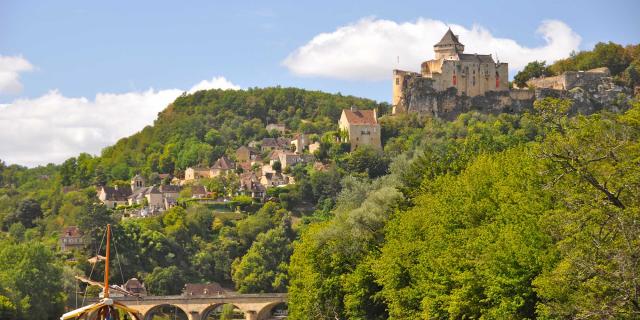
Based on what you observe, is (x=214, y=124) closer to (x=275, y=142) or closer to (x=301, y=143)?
(x=275, y=142)

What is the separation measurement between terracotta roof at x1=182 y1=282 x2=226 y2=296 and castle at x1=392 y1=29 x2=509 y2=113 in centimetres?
3715

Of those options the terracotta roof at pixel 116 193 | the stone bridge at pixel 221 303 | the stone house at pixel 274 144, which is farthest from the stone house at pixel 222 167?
the stone bridge at pixel 221 303

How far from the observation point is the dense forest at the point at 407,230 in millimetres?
31312

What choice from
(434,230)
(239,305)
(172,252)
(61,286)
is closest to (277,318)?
(239,305)

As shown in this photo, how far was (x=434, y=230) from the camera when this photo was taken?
46750mm

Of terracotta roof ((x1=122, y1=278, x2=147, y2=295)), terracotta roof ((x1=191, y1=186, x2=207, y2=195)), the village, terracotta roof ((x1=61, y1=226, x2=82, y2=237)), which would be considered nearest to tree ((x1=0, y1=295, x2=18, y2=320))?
terracotta roof ((x1=122, y1=278, x2=147, y2=295))

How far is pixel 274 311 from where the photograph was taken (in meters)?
101

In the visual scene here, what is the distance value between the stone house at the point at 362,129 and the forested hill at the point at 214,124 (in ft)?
28.3

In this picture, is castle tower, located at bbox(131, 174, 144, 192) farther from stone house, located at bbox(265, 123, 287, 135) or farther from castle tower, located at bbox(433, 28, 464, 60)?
castle tower, located at bbox(433, 28, 464, 60)

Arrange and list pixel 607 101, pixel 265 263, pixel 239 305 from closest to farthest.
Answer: pixel 239 305, pixel 265 263, pixel 607 101

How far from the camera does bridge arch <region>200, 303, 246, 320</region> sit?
93.9 meters

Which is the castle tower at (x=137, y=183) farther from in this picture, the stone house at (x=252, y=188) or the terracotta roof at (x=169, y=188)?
the stone house at (x=252, y=188)

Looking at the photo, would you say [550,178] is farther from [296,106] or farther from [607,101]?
[296,106]

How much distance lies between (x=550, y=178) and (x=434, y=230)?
10018 mm
